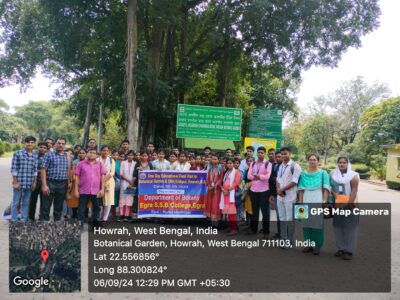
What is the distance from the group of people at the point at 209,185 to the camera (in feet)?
19.6

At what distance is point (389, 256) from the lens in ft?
20.6

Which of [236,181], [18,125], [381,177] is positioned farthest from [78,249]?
[18,125]

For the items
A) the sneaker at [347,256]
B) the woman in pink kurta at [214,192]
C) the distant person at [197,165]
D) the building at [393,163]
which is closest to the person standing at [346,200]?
the sneaker at [347,256]

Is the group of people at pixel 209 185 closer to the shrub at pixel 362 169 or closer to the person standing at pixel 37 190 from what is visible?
the person standing at pixel 37 190

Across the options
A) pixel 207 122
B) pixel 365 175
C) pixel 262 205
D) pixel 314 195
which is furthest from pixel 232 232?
pixel 365 175

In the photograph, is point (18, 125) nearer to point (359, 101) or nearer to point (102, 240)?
point (359, 101)

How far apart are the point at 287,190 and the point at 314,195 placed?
573mm

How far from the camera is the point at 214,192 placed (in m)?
7.62

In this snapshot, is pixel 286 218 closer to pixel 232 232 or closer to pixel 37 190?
pixel 232 232

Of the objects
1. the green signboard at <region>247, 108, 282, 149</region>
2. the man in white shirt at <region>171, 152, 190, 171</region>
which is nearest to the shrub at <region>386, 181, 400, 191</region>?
the green signboard at <region>247, 108, 282, 149</region>

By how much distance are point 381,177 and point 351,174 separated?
99.8 feet

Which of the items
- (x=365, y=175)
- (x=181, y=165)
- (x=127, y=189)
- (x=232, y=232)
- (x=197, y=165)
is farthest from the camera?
(x=365, y=175)

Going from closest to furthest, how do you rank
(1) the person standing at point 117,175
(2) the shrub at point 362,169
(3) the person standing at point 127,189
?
(3) the person standing at point 127,189, (1) the person standing at point 117,175, (2) the shrub at point 362,169

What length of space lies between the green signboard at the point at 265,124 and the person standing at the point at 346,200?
7963 mm
